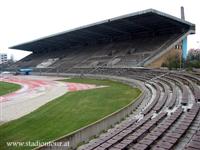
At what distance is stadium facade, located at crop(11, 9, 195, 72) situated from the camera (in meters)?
49.7

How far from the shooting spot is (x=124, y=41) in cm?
6525

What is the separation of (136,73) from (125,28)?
20111mm

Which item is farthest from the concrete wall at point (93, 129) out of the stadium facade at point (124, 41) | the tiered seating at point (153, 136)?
the stadium facade at point (124, 41)

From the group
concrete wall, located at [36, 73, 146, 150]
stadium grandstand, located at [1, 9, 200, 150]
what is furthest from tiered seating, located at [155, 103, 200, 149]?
concrete wall, located at [36, 73, 146, 150]

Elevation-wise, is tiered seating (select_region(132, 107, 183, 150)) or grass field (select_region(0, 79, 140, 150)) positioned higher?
tiered seating (select_region(132, 107, 183, 150))

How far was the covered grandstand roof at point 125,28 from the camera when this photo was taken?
162ft

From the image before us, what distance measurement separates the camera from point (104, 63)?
5744 centimetres

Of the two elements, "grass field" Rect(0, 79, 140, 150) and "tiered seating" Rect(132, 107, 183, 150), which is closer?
"tiered seating" Rect(132, 107, 183, 150)

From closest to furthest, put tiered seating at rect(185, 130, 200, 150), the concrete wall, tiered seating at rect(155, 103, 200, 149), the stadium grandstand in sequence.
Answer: tiered seating at rect(185, 130, 200, 150)
tiered seating at rect(155, 103, 200, 149)
the stadium grandstand
the concrete wall

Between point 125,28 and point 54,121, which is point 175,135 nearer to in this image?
point 54,121

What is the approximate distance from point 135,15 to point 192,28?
14.0m

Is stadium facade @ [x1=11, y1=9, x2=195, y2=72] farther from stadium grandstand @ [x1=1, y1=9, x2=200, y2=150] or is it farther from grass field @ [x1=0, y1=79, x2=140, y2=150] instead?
grass field @ [x1=0, y1=79, x2=140, y2=150]

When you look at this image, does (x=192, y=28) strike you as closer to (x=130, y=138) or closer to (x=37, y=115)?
(x=37, y=115)

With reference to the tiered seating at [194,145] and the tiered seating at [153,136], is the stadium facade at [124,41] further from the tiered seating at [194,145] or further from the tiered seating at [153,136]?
the tiered seating at [194,145]
